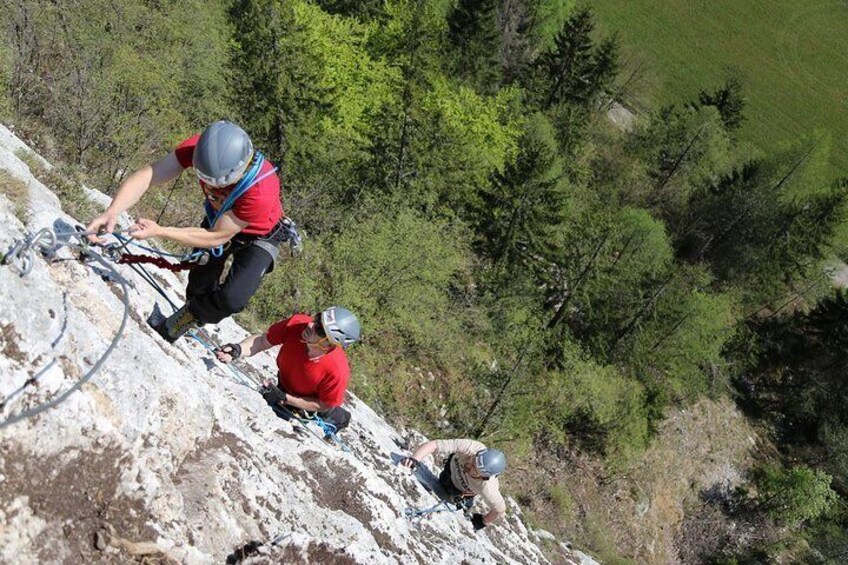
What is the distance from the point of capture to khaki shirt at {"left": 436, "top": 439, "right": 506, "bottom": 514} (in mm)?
7895

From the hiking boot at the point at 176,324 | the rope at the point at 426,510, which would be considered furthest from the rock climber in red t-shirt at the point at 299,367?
the rope at the point at 426,510

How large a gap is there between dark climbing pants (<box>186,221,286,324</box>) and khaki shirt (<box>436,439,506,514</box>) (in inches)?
158

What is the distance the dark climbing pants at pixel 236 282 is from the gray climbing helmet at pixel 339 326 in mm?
755

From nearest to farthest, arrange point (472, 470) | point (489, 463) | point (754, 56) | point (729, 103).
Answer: point (489, 463) < point (472, 470) < point (729, 103) < point (754, 56)

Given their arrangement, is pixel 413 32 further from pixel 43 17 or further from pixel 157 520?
pixel 157 520

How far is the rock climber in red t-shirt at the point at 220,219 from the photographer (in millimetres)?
4273

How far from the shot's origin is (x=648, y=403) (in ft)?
101

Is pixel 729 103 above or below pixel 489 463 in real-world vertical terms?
above

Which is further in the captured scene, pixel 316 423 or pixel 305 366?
pixel 316 423

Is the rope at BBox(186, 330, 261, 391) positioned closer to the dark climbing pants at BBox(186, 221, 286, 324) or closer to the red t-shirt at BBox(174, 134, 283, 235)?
the dark climbing pants at BBox(186, 221, 286, 324)

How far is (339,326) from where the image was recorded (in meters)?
5.62

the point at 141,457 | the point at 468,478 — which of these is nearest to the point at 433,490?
the point at 468,478

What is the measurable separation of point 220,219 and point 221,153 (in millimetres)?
612

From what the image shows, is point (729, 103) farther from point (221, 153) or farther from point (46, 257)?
point (46, 257)
